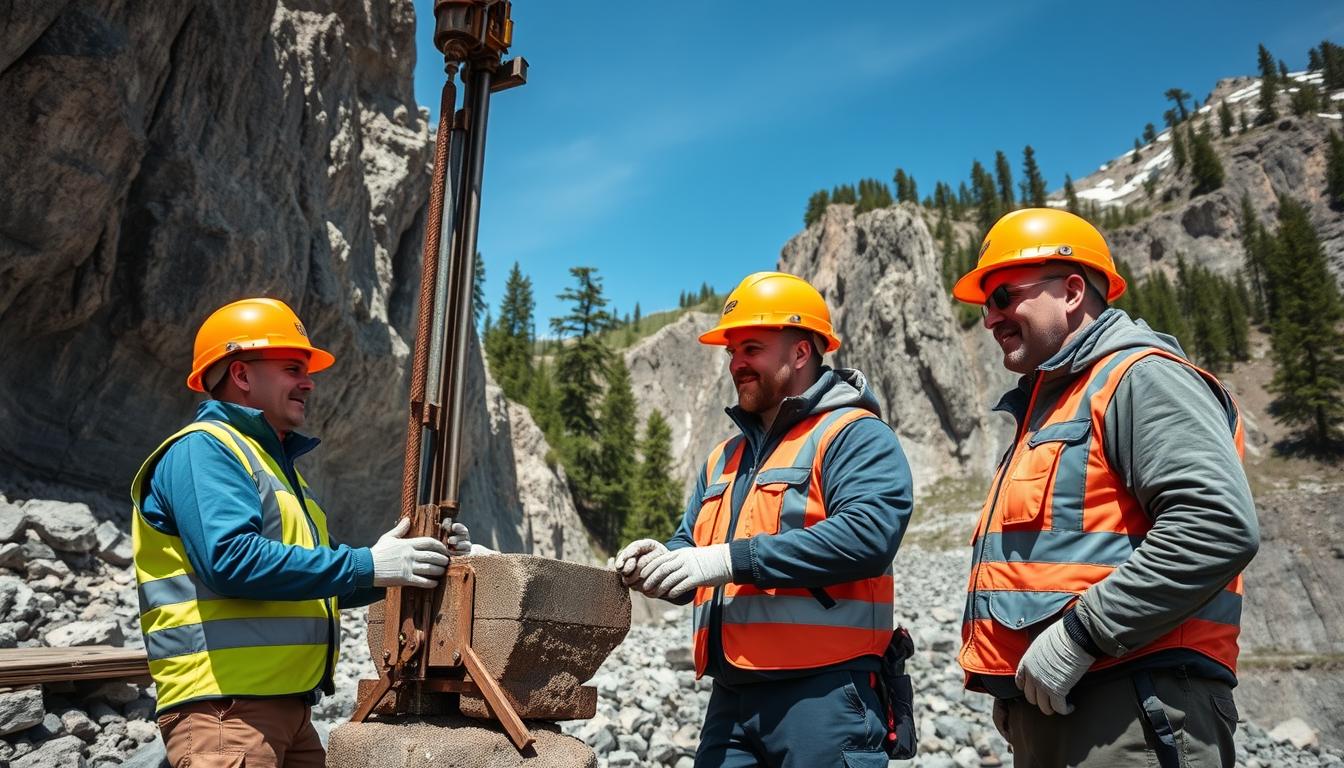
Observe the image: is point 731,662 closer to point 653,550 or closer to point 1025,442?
point 653,550

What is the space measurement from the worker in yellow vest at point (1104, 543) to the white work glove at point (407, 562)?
1889 mm

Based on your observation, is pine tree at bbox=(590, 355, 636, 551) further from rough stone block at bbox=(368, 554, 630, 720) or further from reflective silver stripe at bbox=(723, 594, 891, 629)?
reflective silver stripe at bbox=(723, 594, 891, 629)

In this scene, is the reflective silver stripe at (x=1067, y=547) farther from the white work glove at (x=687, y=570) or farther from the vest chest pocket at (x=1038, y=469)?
the white work glove at (x=687, y=570)

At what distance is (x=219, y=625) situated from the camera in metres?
2.87

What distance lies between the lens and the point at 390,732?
2832 mm

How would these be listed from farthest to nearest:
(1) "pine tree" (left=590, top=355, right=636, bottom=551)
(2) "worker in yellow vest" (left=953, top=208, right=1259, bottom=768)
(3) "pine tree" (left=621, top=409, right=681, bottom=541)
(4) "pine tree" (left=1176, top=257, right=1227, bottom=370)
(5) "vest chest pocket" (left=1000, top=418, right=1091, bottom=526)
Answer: (4) "pine tree" (left=1176, top=257, right=1227, bottom=370) → (3) "pine tree" (left=621, top=409, right=681, bottom=541) → (1) "pine tree" (left=590, top=355, right=636, bottom=551) → (5) "vest chest pocket" (left=1000, top=418, right=1091, bottom=526) → (2) "worker in yellow vest" (left=953, top=208, right=1259, bottom=768)

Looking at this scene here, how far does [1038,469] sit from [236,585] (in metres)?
2.66

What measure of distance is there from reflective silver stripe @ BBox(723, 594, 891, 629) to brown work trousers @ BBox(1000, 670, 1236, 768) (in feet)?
2.16

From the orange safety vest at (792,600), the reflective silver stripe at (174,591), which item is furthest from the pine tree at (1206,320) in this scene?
the reflective silver stripe at (174,591)

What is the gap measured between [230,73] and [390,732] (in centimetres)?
1139

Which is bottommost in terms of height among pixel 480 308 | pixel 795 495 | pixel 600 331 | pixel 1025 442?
pixel 795 495

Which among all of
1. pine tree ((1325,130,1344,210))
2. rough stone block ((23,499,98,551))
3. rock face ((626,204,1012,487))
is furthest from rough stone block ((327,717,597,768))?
pine tree ((1325,130,1344,210))

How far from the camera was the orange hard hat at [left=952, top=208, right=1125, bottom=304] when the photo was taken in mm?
2928

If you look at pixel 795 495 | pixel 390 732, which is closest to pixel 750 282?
pixel 795 495
